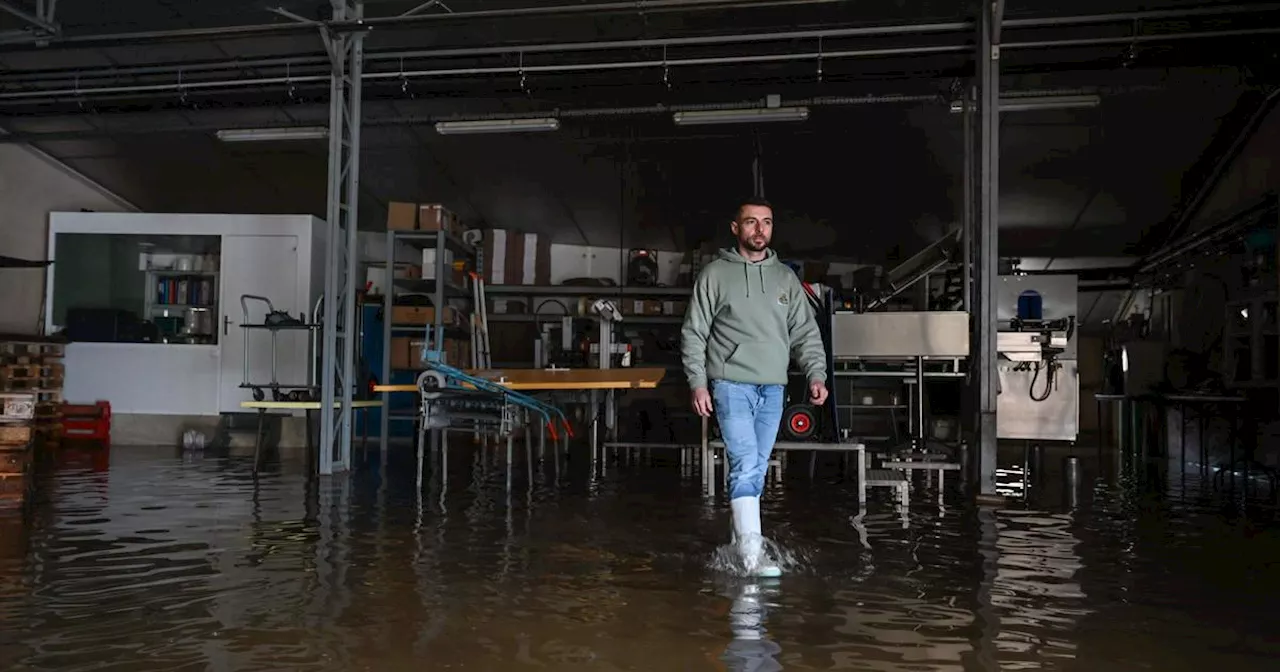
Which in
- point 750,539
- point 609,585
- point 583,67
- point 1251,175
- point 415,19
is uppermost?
point 415,19

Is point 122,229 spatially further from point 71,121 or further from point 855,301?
point 855,301

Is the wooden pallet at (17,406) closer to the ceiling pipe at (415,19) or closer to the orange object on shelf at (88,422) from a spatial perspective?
the ceiling pipe at (415,19)

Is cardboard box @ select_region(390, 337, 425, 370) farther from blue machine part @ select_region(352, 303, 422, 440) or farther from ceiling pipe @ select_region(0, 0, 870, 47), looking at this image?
ceiling pipe @ select_region(0, 0, 870, 47)

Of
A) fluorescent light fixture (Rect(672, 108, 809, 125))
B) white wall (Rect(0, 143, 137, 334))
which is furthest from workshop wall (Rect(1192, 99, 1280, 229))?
white wall (Rect(0, 143, 137, 334))

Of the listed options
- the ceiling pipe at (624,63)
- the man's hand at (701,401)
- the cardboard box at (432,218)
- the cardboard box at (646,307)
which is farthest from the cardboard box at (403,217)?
the man's hand at (701,401)

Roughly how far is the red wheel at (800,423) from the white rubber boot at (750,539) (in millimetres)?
2033

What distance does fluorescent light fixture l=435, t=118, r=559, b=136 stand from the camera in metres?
7.96

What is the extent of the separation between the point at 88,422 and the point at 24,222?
2.52 meters

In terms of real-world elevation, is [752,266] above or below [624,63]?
below

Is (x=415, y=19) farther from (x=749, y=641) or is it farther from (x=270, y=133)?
(x=749, y=641)

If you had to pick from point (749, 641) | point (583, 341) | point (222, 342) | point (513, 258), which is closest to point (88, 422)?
point (222, 342)

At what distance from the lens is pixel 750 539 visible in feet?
11.7

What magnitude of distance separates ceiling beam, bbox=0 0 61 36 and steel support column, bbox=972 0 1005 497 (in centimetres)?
676

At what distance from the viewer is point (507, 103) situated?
970cm
